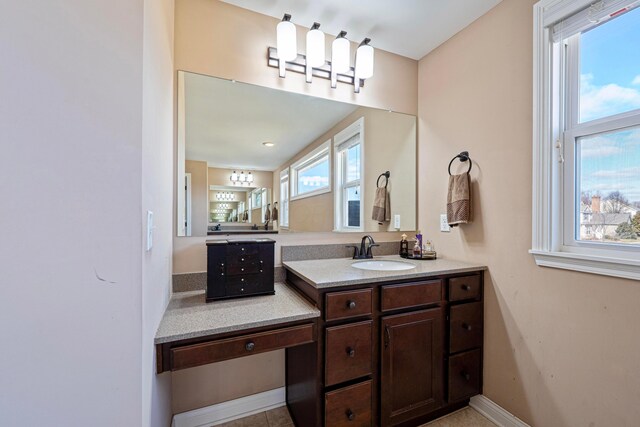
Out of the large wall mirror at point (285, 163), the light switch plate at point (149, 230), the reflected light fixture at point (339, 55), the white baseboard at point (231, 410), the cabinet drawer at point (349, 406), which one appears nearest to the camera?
the light switch plate at point (149, 230)

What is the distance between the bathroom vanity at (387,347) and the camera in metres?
1.23

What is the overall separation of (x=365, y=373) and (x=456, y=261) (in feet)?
3.21

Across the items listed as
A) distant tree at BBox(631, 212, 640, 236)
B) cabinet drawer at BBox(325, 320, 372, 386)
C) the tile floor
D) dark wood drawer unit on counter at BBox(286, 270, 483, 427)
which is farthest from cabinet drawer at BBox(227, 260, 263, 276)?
distant tree at BBox(631, 212, 640, 236)

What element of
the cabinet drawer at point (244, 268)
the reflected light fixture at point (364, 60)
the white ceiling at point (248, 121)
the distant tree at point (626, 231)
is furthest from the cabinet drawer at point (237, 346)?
the reflected light fixture at point (364, 60)

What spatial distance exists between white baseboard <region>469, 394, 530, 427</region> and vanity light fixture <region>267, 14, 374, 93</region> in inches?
85.1

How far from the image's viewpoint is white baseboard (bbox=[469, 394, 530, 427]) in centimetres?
145

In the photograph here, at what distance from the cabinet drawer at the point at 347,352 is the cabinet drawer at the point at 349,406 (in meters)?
0.06

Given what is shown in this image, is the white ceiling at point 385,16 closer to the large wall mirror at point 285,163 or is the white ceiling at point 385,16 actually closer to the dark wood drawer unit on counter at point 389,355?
the large wall mirror at point 285,163

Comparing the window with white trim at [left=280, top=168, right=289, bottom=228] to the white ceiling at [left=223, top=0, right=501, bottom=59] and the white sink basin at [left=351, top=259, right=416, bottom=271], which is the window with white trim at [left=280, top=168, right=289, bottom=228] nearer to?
the white sink basin at [left=351, top=259, right=416, bottom=271]

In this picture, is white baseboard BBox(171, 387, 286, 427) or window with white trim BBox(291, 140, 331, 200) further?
window with white trim BBox(291, 140, 331, 200)

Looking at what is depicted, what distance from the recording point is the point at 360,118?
76.7 inches

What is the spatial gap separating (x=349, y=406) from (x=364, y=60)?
79.9 inches

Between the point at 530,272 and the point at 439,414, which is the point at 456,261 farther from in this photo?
the point at 439,414

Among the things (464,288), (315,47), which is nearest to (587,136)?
(464,288)
